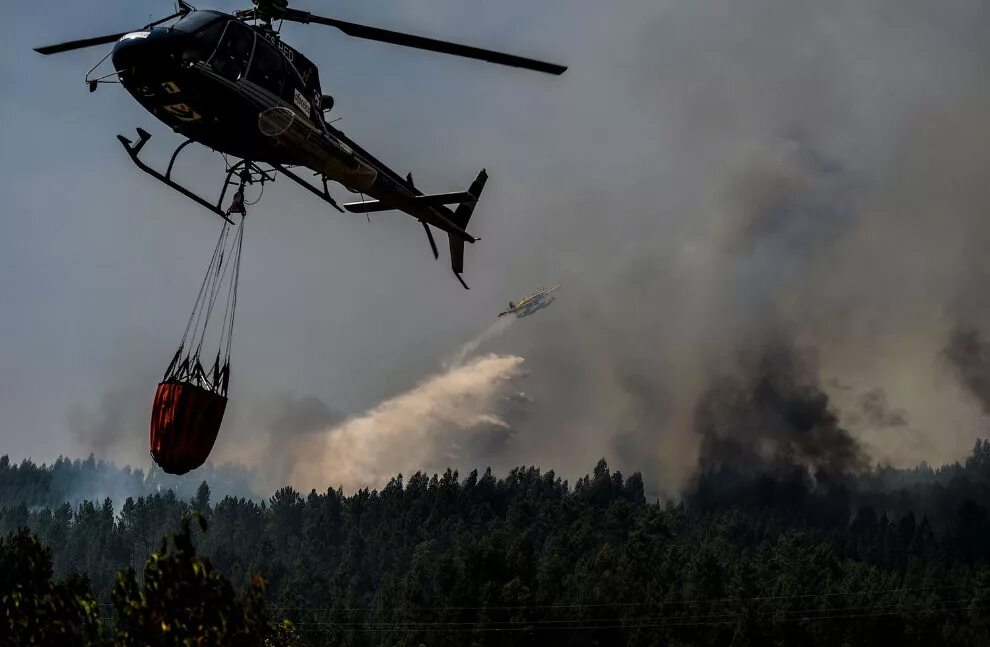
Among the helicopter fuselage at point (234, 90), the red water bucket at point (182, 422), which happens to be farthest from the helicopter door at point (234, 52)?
the red water bucket at point (182, 422)

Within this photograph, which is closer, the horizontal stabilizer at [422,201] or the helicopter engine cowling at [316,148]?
the helicopter engine cowling at [316,148]

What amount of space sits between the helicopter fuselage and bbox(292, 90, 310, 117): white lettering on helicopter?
1.1 inches

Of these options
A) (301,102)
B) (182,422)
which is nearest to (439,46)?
(301,102)

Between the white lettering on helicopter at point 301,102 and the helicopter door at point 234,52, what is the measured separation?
2.10 m

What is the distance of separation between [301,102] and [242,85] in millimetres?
2888

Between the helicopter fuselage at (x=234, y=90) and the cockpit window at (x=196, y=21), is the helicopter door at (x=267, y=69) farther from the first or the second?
the cockpit window at (x=196, y=21)

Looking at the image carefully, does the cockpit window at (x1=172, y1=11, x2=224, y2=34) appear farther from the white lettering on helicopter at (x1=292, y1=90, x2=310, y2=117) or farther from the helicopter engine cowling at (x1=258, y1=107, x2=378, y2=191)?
the white lettering on helicopter at (x1=292, y1=90, x2=310, y2=117)

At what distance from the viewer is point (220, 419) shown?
94.7 ft

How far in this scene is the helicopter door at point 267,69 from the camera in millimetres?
29750

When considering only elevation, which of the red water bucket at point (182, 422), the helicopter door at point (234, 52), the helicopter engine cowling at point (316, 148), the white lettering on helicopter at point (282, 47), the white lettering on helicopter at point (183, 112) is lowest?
the red water bucket at point (182, 422)

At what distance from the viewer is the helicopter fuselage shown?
2820 cm

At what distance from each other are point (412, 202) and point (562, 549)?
121m

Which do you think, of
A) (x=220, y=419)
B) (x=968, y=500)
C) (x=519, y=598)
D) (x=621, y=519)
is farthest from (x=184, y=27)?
(x=968, y=500)

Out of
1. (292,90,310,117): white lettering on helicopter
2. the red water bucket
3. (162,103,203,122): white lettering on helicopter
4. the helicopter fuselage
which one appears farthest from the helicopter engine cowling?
the red water bucket
